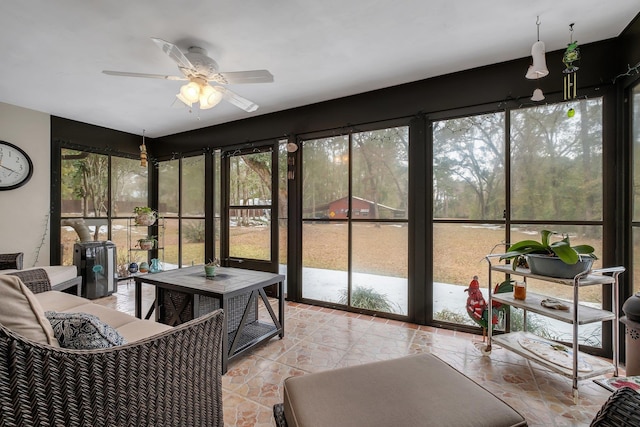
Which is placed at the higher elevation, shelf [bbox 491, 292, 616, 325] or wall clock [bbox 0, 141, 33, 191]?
wall clock [bbox 0, 141, 33, 191]

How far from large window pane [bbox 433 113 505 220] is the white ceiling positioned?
577mm

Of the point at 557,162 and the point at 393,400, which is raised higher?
the point at 557,162

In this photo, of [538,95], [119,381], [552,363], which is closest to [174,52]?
[119,381]

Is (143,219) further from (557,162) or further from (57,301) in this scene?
(557,162)

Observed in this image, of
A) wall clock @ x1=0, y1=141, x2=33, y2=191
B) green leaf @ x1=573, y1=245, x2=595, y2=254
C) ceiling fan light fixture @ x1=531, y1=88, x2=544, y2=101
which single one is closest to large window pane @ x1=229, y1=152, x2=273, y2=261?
wall clock @ x1=0, y1=141, x2=33, y2=191

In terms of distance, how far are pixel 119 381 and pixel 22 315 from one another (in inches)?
Answer: 17.0

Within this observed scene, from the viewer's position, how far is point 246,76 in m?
2.28

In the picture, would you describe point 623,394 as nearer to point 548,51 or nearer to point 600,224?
point 600,224

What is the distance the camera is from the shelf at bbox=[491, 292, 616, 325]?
76.7 inches

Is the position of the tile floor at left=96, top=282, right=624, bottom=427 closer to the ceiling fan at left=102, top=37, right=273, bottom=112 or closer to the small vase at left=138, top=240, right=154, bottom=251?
the ceiling fan at left=102, top=37, right=273, bottom=112

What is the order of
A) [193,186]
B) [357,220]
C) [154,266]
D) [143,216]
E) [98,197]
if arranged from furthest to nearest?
[193,186]
[154,266]
[98,197]
[143,216]
[357,220]

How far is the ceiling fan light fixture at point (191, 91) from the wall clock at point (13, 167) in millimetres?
3131

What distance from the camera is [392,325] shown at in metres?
3.18

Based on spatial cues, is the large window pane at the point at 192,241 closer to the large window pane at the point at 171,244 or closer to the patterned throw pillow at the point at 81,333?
the large window pane at the point at 171,244
